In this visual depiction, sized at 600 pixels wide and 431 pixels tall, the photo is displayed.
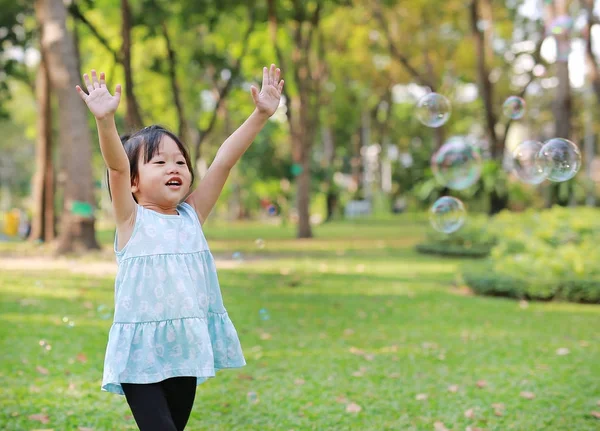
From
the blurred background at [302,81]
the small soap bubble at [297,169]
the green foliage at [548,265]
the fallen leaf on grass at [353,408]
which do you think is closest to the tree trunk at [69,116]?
the blurred background at [302,81]

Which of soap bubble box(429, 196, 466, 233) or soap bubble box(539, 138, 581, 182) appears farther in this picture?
soap bubble box(429, 196, 466, 233)

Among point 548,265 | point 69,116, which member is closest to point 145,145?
point 548,265

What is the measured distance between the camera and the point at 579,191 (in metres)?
25.9

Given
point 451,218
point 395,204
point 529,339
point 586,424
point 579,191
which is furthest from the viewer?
point 395,204

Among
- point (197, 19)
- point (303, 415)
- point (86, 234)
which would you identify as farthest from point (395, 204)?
point (303, 415)

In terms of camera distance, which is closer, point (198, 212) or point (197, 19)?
point (198, 212)

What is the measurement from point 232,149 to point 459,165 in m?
5.07

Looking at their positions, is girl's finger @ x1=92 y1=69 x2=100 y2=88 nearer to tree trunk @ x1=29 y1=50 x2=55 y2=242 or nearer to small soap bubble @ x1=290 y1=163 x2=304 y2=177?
tree trunk @ x1=29 y1=50 x2=55 y2=242

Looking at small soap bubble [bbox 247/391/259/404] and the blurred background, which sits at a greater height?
the blurred background

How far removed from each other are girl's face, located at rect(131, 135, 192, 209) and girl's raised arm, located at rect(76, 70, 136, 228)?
0.12 metres

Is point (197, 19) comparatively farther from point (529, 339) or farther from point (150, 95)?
point (529, 339)

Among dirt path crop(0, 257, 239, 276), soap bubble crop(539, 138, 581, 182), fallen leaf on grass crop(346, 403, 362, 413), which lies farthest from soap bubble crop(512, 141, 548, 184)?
dirt path crop(0, 257, 239, 276)

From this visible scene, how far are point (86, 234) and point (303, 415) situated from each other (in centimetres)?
1026

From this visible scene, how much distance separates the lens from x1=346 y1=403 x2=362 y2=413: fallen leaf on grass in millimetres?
5004
